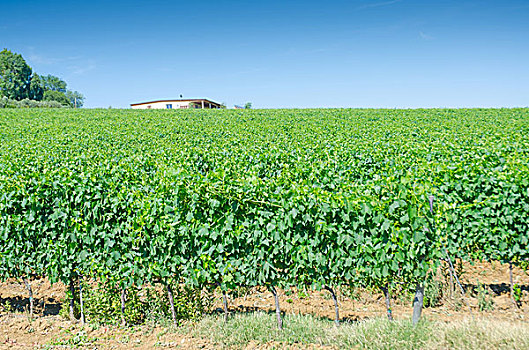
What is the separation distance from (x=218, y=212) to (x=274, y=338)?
1866 mm

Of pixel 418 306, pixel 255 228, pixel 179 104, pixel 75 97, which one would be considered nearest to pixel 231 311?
pixel 255 228

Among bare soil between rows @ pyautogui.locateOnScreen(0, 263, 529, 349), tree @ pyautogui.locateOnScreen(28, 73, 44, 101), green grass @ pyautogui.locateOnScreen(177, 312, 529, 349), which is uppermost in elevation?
tree @ pyautogui.locateOnScreen(28, 73, 44, 101)

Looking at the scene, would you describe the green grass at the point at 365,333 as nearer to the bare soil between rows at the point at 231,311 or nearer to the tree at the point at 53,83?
the bare soil between rows at the point at 231,311

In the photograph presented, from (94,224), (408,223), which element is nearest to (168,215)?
(94,224)

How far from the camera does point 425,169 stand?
772 centimetres

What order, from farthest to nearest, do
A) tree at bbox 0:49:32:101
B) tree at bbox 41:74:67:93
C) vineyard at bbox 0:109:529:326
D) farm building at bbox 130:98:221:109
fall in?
tree at bbox 41:74:67:93 < tree at bbox 0:49:32:101 < farm building at bbox 130:98:221:109 < vineyard at bbox 0:109:529:326

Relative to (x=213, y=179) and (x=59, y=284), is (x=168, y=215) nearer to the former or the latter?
(x=213, y=179)

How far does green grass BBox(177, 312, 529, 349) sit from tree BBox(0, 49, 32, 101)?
117107mm

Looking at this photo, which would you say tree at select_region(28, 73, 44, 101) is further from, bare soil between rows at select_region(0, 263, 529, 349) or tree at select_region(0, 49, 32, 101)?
bare soil between rows at select_region(0, 263, 529, 349)

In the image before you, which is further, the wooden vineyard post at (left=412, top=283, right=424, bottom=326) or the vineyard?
the wooden vineyard post at (left=412, top=283, right=424, bottom=326)

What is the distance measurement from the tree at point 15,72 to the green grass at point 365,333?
117107mm

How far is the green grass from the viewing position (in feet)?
14.1

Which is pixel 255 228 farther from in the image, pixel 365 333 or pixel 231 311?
pixel 231 311

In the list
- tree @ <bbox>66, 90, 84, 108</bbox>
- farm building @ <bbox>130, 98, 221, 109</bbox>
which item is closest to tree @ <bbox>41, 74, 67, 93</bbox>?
tree @ <bbox>66, 90, 84, 108</bbox>
